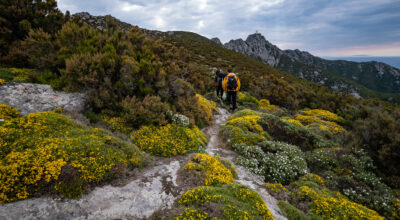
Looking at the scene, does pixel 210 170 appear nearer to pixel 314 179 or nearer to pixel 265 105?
pixel 314 179

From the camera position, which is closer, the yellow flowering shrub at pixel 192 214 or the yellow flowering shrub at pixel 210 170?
the yellow flowering shrub at pixel 192 214

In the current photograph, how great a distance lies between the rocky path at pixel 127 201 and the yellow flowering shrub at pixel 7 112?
12.7ft

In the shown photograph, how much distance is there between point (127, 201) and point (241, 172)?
179 inches

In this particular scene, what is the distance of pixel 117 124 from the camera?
7957 mm

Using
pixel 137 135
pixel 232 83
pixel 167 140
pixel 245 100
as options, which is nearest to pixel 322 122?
pixel 245 100

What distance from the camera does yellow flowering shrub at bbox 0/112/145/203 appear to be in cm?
408

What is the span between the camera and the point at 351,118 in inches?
650

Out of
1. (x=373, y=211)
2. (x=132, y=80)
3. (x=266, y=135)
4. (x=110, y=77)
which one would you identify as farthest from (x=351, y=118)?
(x=110, y=77)

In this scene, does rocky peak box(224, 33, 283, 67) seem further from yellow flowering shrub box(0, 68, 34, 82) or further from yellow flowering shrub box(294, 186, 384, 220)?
yellow flowering shrub box(294, 186, 384, 220)

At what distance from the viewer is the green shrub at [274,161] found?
24.7 ft

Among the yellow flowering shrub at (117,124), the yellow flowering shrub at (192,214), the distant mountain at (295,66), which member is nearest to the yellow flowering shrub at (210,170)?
the yellow flowering shrub at (192,214)

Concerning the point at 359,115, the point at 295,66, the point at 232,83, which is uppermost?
the point at 295,66

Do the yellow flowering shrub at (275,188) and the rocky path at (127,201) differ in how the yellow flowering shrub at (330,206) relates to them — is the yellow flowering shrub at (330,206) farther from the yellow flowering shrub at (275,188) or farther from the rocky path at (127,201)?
the rocky path at (127,201)

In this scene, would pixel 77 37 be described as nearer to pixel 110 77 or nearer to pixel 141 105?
pixel 110 77
